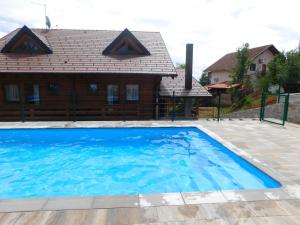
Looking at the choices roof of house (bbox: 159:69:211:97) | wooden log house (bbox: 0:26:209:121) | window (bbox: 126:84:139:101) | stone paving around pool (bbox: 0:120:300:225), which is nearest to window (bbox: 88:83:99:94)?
wooden log house (bbox: 0:26:209:121)

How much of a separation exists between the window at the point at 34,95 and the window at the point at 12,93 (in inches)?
28.2

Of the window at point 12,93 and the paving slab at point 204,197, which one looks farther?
the window at point 12,93

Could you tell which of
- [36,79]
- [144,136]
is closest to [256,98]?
[144,136]

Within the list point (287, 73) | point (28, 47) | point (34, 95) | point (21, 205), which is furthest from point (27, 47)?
point (287, 73)

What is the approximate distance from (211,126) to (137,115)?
461cm

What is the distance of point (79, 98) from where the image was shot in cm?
1473

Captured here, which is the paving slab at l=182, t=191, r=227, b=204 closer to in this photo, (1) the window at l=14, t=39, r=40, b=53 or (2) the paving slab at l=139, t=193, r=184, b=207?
(2) the paving slab at l=139, t=193, r=184, b=207

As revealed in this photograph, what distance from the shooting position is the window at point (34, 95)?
1456 cm

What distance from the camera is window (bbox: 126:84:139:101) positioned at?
1501cm

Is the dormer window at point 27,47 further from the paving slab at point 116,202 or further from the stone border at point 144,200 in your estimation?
the paving slab at point 116,202

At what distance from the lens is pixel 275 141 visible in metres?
9.00

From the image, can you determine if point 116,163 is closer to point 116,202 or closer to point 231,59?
point 116,202

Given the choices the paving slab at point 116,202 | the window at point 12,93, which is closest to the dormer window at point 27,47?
the window at point 12,93

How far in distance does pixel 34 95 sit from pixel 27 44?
3.58m
